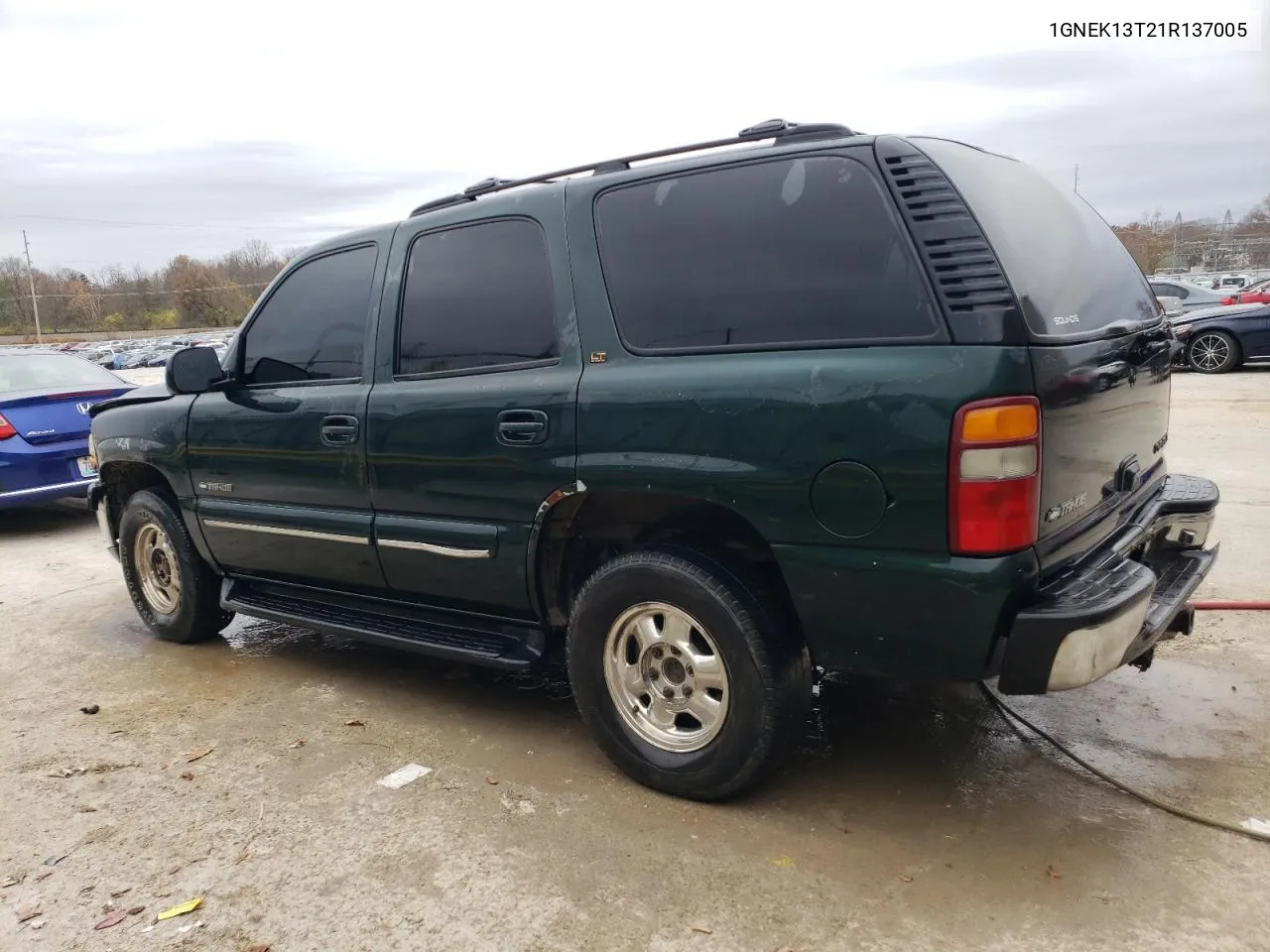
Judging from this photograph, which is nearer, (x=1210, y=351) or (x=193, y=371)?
(x=193, y=371)

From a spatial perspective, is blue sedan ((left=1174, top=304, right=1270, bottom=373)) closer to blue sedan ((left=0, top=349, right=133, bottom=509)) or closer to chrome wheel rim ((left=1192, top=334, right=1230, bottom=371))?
chrome wheel rim ((left=1192, top=334, right=1230, bottom=371))

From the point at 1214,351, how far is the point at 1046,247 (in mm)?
13704

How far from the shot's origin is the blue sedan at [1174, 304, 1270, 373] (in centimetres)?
1399

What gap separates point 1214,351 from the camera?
14.3m

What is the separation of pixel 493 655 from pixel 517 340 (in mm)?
1128

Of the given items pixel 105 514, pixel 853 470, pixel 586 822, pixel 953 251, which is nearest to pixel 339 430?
pixel 586 822

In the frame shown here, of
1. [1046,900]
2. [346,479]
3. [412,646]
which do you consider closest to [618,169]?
[346,479]

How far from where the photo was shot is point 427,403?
138 inches

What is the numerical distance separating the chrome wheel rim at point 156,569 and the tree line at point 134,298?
81.9 meters

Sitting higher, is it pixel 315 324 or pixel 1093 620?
pixel 315 324

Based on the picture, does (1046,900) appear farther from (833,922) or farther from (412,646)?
(412,646)

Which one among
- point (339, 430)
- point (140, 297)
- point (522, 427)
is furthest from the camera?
point (140, 297)

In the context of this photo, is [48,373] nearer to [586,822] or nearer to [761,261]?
[586,822]

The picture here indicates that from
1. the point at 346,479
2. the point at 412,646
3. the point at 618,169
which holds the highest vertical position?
the point at 618,169
